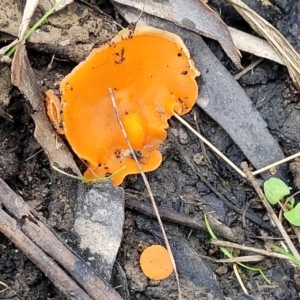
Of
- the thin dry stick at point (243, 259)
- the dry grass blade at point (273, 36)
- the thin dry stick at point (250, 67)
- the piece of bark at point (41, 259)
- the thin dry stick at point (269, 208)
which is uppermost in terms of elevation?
the dry grass blade at point (273, 36)

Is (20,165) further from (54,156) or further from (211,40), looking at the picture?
(211,40)

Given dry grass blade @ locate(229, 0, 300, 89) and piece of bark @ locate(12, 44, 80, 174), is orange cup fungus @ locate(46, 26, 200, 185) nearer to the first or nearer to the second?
piece of bark @ locate(12, 44, 80, 174)

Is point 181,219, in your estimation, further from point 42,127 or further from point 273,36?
point 273,36

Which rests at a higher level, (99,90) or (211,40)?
(211,40)

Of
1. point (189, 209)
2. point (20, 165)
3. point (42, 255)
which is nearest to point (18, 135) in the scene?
point (20, 165)

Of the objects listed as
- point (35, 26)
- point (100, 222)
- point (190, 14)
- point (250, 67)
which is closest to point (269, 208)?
point (250, 67)

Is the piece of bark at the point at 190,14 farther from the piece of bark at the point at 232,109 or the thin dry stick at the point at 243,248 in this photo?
the thin dry stick at the point at 243,248

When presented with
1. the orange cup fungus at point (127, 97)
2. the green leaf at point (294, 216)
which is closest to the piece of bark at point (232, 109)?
the orange cup fungus at point (127, 97)
